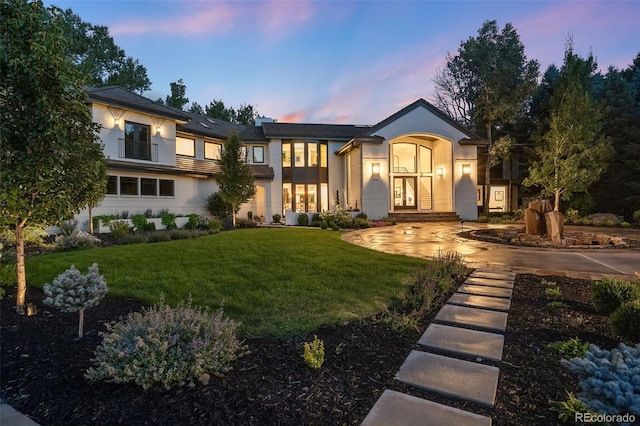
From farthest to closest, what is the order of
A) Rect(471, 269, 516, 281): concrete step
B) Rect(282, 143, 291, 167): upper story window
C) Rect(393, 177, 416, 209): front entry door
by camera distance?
Rect(282, 143, 291, 167): upper story window
Rect(393, 177, 416, 209): front entry door
Rect(471, 269, 516, 281): concrete step

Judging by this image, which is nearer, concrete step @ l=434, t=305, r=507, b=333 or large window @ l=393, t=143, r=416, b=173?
concrete step @ l=434, t=305, r=507, b=333

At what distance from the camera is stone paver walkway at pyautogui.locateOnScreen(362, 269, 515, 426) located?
2139mm

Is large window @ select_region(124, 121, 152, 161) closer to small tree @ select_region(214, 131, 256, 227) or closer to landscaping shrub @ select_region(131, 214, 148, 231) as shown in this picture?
landscaping shrub @ select_region(131, 214, 148, 231)

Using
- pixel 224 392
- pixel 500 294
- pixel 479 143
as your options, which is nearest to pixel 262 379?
pixel 224 392

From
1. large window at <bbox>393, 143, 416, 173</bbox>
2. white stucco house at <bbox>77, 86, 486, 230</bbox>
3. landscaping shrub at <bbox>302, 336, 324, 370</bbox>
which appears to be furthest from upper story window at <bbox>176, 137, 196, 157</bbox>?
landscaping shrub at <bbox>302, 336, 324, 370</bbox>

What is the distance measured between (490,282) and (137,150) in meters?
17.5

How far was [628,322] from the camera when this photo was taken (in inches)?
120

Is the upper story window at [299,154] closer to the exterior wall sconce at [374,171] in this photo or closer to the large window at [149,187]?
the exterior wall sconce at [374,171]

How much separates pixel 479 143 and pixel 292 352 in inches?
808

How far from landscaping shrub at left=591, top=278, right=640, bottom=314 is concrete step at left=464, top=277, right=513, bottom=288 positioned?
1356 mm

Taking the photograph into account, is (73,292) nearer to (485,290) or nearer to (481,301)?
(481,301)

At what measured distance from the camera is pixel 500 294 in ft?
15.4

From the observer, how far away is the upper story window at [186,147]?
19812mm

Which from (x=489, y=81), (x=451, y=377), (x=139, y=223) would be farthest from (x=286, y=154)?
(x=451, y=377)
